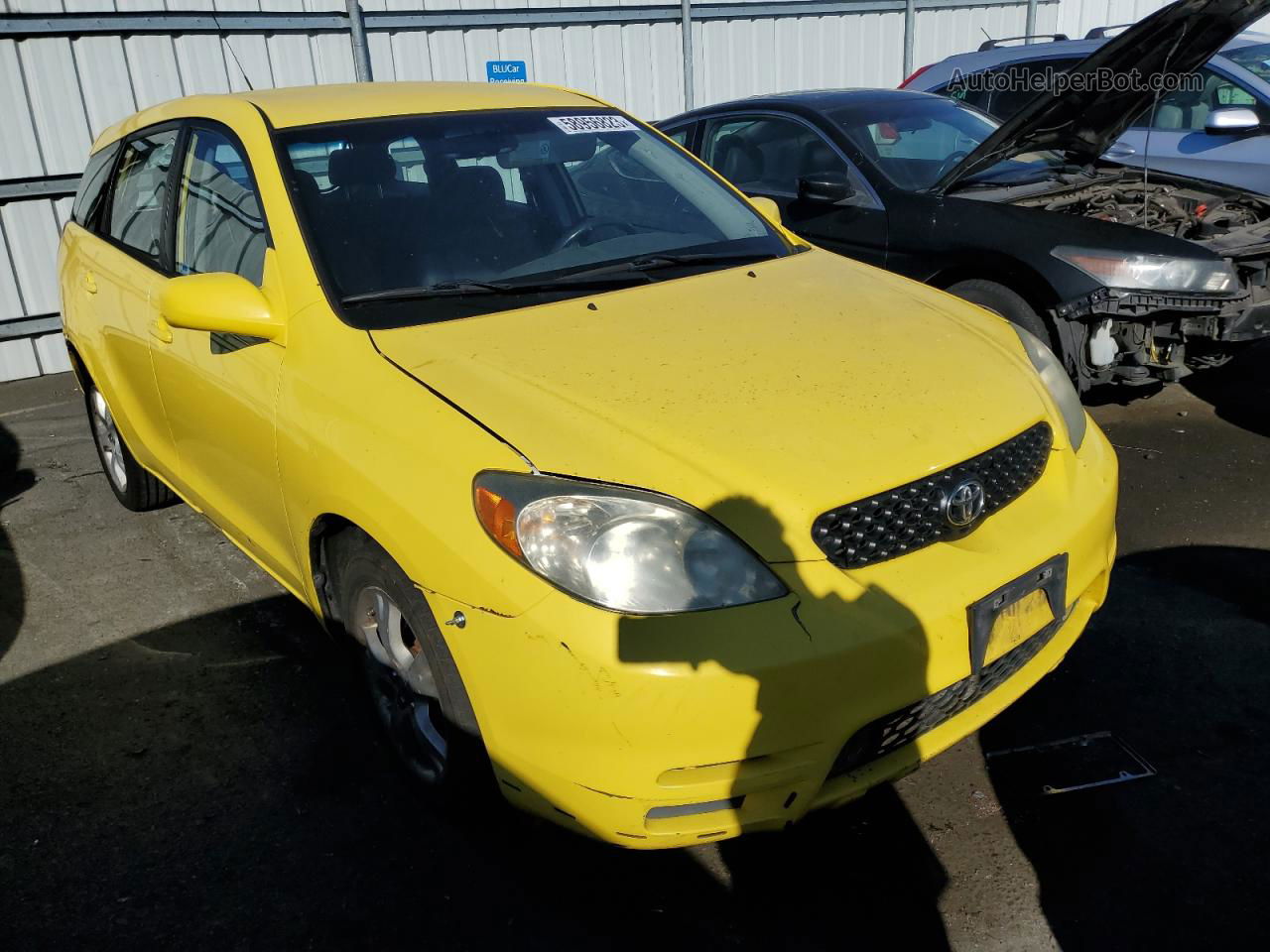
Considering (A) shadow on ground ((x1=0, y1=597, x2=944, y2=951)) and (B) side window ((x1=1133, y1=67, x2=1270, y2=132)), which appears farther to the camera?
(B) side window ((x1=1133, y1=67, x2=1270, y2=132))

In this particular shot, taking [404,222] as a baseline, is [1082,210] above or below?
below

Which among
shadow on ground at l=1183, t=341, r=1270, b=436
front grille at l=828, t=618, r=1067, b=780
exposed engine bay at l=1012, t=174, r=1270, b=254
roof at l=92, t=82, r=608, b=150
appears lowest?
shadow on ground at l=1183, t=341, r=1270, b=436

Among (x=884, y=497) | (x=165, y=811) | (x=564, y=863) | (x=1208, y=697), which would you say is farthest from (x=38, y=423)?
(x=1208, y=697)

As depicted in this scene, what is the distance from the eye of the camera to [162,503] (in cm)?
471

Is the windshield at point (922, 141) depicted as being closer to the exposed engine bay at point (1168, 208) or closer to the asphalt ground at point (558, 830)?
the exposed engine bay at point (1168, 208)

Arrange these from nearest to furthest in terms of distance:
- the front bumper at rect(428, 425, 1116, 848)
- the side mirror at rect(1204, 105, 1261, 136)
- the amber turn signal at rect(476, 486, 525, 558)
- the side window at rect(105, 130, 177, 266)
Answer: the front bumper at rect(428, 425, 1116, 848)
the amber turn signal at rect(476, 486, 525, 558)
the side window at rect(105, 130, 177, 266)
the side mirror at rect(1204, 105, 1261, 136)

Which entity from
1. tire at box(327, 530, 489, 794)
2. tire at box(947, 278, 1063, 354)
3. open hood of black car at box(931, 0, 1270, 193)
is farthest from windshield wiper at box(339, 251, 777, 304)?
open hood of black car at box(931, 0, 1270, 193)

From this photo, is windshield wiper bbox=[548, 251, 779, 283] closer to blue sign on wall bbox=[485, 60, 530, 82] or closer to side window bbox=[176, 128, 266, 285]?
side window bbox=[176, 128, 266, 285]

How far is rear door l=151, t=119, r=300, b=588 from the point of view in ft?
9.36

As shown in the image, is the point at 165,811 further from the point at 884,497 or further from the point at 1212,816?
the point at 1212,816

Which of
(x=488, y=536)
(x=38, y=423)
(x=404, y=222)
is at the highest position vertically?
(x=404, y=222)

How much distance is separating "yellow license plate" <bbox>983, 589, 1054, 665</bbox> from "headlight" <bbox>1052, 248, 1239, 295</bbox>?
2650mm

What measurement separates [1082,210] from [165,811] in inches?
186

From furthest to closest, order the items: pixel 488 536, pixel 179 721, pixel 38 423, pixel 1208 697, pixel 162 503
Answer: pixel 38 423 < pixel 162 503 < pixel 179 721 < pixel 1208 697 < pixel 488 536
